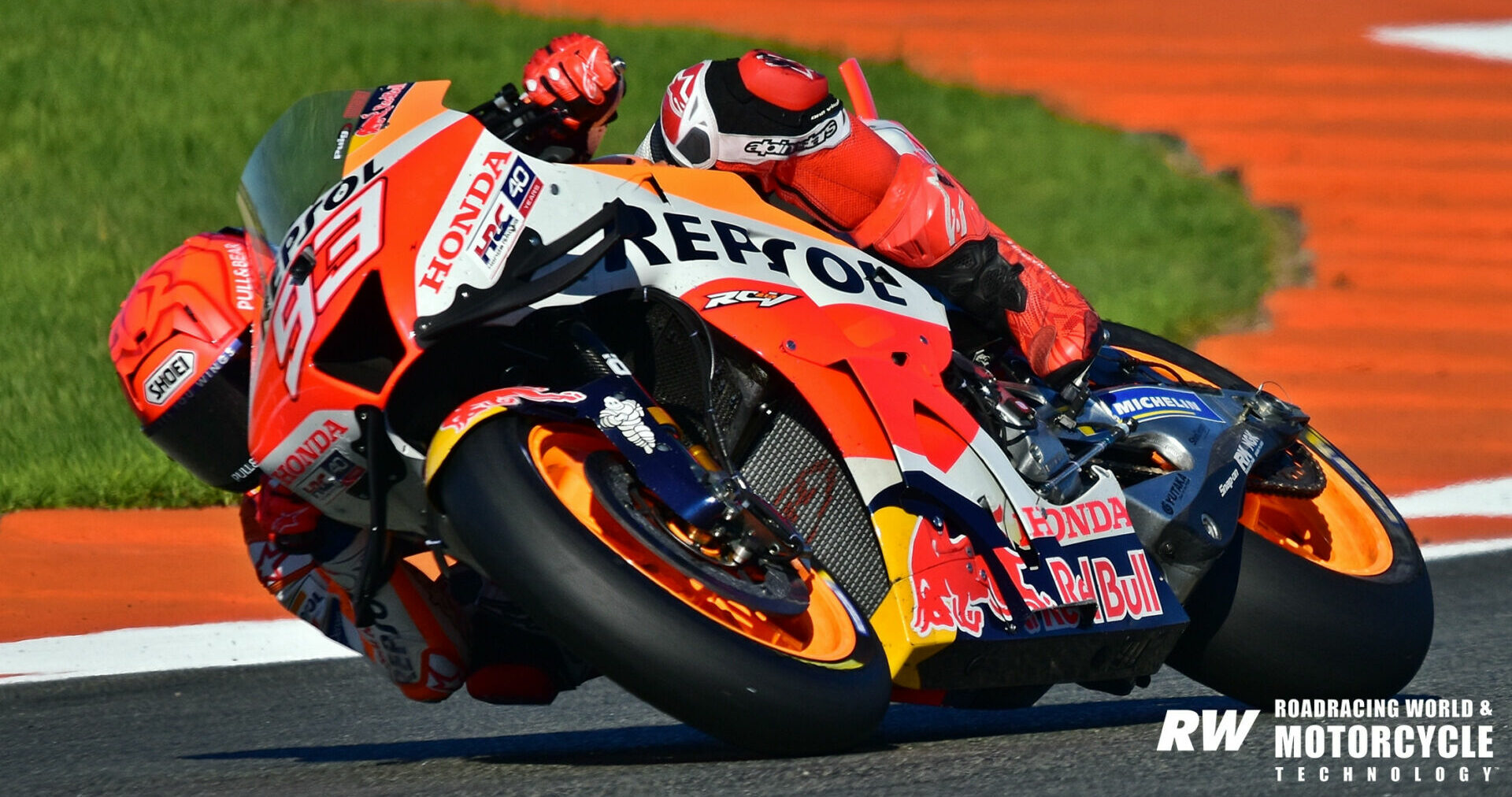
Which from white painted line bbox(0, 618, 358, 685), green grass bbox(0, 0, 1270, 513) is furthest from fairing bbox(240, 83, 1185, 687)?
green grass bbox(0, 0, 1270, 513)

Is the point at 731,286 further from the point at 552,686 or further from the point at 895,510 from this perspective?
the point at 552,686

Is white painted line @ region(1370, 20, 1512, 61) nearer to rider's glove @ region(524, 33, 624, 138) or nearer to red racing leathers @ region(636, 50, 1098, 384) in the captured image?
red racing leathers @ region(636, 50, 1098, 384)

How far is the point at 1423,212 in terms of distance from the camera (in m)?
12.6

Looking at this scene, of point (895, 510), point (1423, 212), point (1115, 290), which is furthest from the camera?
point (1423, 212)

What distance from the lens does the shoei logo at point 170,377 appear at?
12.5ft

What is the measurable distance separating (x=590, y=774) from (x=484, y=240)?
99cm

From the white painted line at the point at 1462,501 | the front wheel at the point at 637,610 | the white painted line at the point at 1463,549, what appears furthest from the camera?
the white painted line at the point at 1462,501

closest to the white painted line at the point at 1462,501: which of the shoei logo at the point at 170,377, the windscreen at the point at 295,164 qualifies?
the windscreen at the point at 295,164

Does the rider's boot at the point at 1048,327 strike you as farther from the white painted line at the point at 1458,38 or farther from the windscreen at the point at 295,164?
the white painted line at the point at 1458,38

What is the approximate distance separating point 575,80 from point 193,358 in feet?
3.04

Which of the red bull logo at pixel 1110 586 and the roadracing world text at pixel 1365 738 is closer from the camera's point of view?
the roadracing world text at pixel 1365 738

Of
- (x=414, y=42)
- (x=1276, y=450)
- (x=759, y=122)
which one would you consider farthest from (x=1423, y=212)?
(x=759, y=122)

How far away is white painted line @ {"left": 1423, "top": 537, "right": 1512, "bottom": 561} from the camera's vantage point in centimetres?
689

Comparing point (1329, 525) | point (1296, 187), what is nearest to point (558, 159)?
point (1329, 525)
